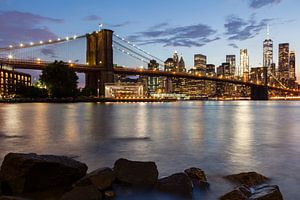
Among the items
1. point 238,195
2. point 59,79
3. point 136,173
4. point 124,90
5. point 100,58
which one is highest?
point 100,58

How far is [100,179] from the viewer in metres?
6.59

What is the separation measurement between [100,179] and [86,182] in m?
0.28

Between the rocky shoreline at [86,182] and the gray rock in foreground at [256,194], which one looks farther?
the rocky shoreline at [86,182]

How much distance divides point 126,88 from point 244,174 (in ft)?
342

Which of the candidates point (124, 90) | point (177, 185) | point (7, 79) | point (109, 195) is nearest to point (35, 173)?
point (109, 195)

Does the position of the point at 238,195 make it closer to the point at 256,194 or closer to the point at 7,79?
the point at 256,194

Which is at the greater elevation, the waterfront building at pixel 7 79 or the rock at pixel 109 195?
the waterfront building at pixel 7 79

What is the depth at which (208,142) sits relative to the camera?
1505cm

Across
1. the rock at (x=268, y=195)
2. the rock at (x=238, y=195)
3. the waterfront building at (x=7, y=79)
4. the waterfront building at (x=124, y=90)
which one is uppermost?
the waterfront building at (x=7, y=79)

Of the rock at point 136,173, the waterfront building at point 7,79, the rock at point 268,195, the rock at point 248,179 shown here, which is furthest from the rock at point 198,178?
the waterfront building at point 7,79

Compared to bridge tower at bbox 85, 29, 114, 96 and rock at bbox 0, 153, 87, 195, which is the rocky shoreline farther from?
bridge tower at bbox 85, 29, 114, 96

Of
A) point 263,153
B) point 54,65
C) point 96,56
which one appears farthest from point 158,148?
point 96,56

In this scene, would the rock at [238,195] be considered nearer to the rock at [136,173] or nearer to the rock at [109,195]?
the rock at [136,173]

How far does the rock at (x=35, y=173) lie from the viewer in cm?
655
